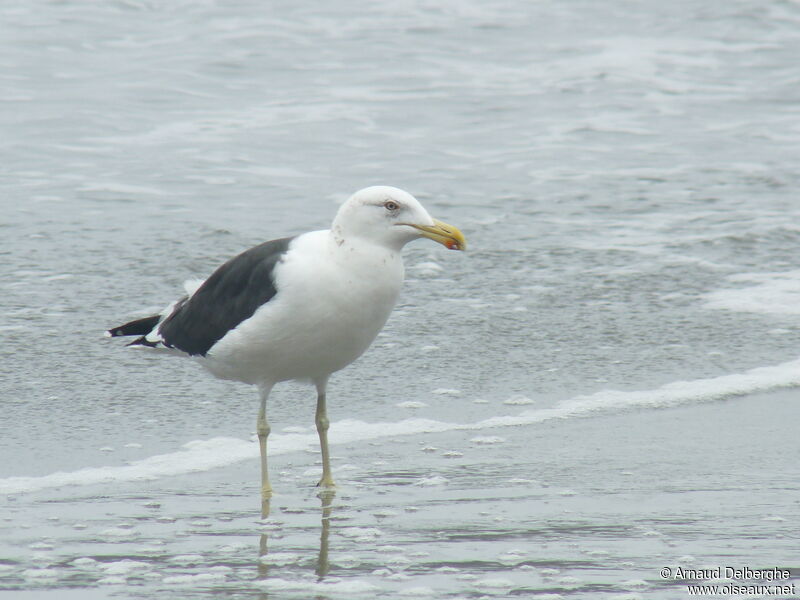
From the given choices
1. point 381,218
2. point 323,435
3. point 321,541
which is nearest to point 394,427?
point 323,435

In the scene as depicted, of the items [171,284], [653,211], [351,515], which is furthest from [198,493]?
Result: [653,211]

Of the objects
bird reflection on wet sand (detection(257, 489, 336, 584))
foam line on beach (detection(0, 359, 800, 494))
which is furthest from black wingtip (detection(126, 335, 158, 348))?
bird reflection on wet sand (detection(257, 489, 336, 584))

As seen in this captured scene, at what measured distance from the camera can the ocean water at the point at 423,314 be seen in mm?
4410

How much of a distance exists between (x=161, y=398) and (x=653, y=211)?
5.51 metres

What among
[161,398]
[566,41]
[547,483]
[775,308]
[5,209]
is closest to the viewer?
[547,483]

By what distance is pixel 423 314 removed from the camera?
25.7ft

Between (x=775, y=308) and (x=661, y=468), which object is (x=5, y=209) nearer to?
(x=775, y=308)

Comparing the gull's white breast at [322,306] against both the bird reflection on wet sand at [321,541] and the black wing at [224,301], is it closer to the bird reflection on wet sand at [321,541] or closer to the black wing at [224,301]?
the black wing at [224,301]

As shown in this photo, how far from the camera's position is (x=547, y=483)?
5.15m

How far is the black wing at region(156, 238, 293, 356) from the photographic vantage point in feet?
17.1

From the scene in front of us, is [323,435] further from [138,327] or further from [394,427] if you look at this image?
[138,327]

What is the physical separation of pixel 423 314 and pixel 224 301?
253 centimetres

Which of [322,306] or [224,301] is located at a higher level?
[322,306]
